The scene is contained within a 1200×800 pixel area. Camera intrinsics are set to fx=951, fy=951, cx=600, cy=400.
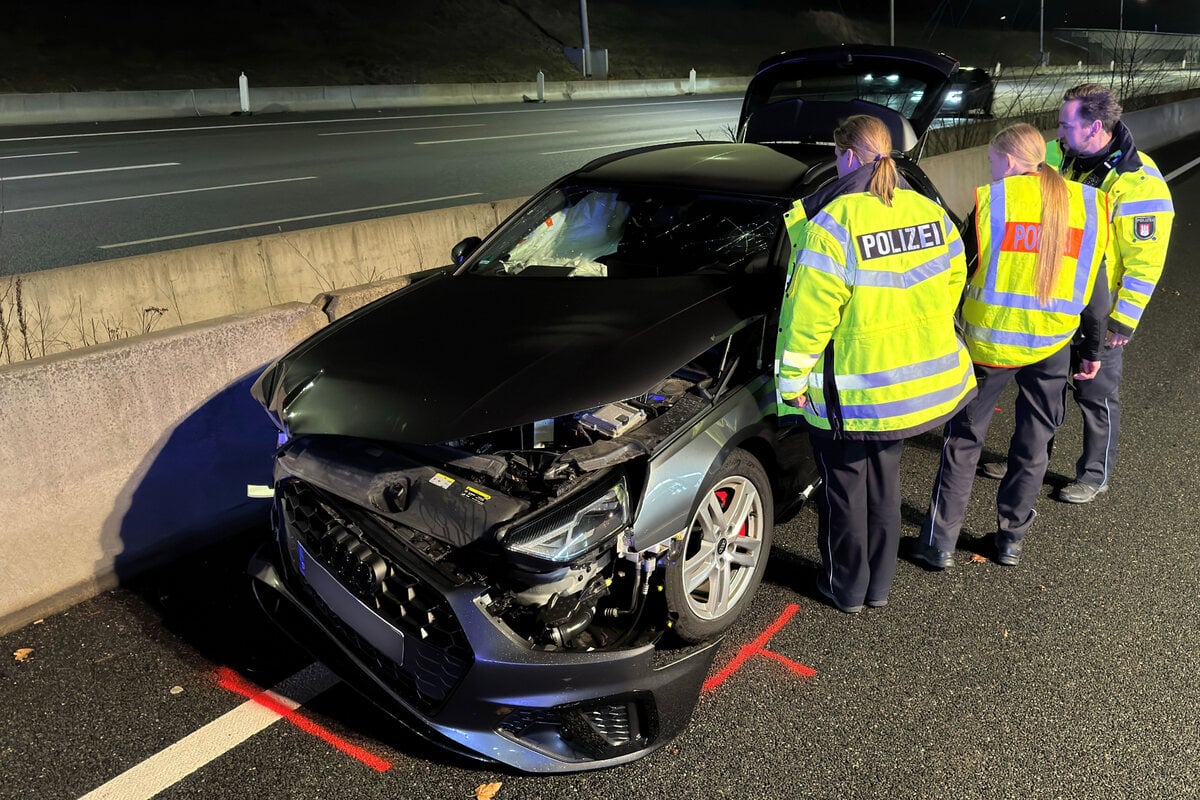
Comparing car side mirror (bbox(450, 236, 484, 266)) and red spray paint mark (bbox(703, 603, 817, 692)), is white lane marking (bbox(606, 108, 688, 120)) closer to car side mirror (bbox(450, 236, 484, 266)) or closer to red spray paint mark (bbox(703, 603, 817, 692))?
car side mirror (bbox(450, 236, 484, 266))

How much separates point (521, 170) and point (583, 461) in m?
10.5

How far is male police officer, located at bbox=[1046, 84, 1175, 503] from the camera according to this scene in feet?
13.2

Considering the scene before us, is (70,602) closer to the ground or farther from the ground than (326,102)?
closer to the ground

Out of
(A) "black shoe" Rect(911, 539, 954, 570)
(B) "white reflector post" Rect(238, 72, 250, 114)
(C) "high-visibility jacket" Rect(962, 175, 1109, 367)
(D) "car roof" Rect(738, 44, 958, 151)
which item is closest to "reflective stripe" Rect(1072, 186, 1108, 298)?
(C) "high-visibility jacket" Rect(962, 175, 1109, 367)

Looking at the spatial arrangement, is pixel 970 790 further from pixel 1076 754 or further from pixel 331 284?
pixel 331 284

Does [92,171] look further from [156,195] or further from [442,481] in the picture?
[442,481]

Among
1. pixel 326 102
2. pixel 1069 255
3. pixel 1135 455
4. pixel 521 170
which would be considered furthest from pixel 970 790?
pixel 326 102

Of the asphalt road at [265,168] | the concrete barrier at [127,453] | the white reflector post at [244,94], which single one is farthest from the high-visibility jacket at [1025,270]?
the white reflector post at [244,94]

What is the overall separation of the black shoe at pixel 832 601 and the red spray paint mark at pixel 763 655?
0.20m

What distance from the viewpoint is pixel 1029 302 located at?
148 inches

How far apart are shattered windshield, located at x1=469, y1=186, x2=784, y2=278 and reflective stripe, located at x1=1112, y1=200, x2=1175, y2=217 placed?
1443 millimetres

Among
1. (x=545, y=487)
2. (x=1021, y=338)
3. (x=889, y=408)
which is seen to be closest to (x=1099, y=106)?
(x=1021, y=338)

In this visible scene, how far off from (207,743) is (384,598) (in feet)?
2.61

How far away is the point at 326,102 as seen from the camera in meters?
22.8
